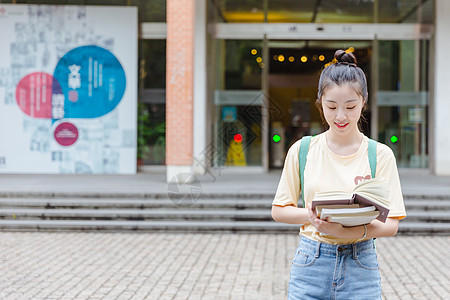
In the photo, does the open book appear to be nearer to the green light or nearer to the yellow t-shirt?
the yellow t-shirt

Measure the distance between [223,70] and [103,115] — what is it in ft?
10.7

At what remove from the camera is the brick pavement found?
6.02m

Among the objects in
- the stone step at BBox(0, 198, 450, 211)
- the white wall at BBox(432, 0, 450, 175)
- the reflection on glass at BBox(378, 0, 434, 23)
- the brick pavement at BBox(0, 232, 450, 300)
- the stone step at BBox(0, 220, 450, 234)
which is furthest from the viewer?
the reflection on glass at BBox(378, 0, 434, 23)

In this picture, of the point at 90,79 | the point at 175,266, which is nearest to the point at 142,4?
the point at 90,79

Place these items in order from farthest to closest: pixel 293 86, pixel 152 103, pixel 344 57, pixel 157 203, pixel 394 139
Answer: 1. pixel 293 86
2. pixel 394 139
3. pixel 152 103
4. pixel 157 203
5. pixel 344 57

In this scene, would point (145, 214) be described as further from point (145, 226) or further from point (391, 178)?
point (391, 178)

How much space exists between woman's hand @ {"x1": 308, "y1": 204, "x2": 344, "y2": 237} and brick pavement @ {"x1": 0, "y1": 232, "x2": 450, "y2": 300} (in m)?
3.79

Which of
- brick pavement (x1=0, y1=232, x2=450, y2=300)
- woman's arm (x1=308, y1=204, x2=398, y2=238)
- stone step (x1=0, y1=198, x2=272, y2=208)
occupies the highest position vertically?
woman's arm (x1=308, y1=204, x2=398, y2=238)

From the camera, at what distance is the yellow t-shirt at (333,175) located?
7.87 ft

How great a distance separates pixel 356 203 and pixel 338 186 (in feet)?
0.86

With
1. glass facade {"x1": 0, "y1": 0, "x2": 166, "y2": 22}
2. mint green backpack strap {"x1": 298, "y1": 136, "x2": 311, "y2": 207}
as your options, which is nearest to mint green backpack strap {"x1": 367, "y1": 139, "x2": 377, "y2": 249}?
mint green backpack strap {"x1": 298, "y1": 136, "x2": 311, "y2": 207}

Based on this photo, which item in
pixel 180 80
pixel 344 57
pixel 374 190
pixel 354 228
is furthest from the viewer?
pixel 180 80

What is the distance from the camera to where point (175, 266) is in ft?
23.4

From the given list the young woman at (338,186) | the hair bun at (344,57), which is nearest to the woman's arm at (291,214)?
the young woman at (338,186)
